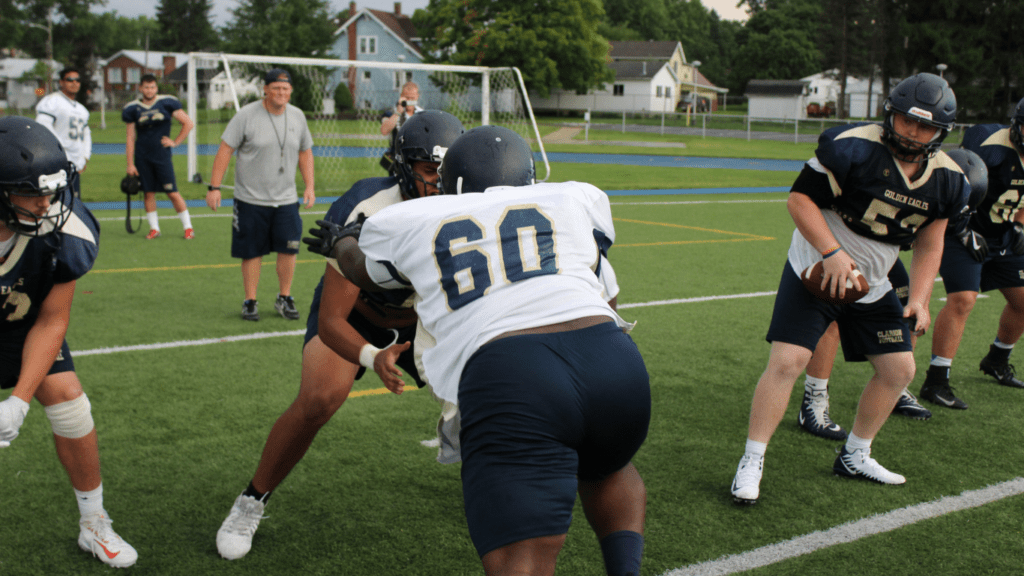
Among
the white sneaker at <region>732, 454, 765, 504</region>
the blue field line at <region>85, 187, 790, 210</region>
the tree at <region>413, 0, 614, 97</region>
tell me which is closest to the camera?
the white sneaker at <region>732, 454, 765, 504</region>

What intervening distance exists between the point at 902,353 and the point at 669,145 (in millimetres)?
35294

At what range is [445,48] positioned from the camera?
54.8 meters

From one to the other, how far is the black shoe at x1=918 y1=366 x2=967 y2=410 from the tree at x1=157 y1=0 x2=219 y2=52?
108288 mm

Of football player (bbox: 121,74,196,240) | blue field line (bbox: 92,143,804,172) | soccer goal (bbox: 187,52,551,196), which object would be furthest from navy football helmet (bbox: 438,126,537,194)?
blue field line (bbox: 92,143,804,172)

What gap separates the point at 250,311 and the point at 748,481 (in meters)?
4.73

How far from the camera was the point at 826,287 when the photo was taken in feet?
12.6

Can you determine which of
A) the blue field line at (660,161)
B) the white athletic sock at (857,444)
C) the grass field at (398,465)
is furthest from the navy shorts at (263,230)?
the blue field line at (660,161)

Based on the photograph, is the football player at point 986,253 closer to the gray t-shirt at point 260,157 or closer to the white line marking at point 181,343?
the white line marking at point 181,343

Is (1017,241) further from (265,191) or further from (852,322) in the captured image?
(265,191)

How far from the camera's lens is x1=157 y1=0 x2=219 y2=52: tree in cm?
10307

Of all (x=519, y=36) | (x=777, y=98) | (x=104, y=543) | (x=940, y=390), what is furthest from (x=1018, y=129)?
(x=777, y=98)

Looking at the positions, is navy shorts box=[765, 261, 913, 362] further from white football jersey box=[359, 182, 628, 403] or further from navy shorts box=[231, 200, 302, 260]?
navy shorts box=[231, 200, 302, 260]

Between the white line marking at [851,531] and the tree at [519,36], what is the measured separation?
164 ft

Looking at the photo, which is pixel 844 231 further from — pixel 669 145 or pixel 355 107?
pixel 669 145
